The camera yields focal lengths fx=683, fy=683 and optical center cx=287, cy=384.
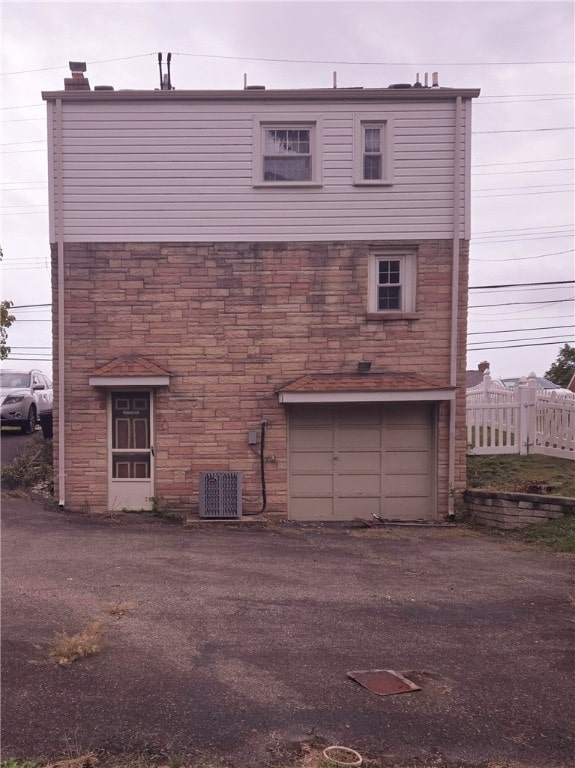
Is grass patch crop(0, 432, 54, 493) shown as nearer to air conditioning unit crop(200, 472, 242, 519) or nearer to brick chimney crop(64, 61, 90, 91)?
air conditioning unit crop(200, 472, 242, 519)

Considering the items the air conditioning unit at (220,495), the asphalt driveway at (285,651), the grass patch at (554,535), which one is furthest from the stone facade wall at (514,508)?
the air conditioning unit at (220,495)

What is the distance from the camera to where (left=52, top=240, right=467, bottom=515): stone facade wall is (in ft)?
40.7

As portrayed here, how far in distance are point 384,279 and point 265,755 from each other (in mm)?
9878

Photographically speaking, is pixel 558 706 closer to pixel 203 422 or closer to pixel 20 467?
pixel 203 422

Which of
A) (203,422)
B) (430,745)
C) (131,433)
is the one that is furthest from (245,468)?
(430,745)

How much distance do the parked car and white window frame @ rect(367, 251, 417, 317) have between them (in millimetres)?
8806

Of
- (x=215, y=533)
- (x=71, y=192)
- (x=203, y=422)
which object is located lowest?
(x=215, y=533)

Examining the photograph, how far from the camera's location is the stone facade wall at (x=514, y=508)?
37.2ft

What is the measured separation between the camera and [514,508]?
38.6ft

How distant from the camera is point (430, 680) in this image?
5219 mm

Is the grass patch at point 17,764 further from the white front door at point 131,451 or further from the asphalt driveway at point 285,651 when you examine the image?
the white front door at point 131,451

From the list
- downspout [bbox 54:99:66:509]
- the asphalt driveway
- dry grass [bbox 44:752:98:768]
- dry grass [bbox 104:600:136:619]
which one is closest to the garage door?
the asphalt driveway

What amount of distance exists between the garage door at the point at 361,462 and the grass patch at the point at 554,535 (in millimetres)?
2014

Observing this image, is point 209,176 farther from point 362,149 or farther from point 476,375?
point 476,375
